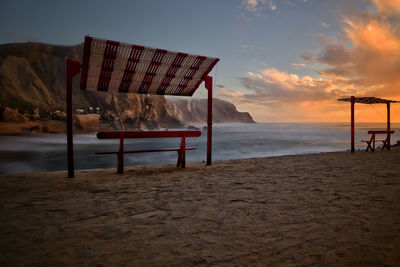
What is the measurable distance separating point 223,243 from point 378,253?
1.41 meters

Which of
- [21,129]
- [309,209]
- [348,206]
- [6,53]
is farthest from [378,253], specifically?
[6,53]

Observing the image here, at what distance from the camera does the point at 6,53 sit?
1832 inches

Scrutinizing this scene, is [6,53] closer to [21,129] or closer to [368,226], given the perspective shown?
[21,129]

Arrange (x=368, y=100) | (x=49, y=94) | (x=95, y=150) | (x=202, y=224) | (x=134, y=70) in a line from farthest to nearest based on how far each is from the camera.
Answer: (x=49, y=94)
(x=95, y=150)
(x=368, y=100)
(x=134, y=70)
(x=202, y=224)

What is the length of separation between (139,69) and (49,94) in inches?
2002

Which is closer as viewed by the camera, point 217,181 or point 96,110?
point 217,181

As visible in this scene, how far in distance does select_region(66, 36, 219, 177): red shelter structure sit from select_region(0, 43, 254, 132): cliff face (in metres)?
36.7

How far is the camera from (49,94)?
46.9m

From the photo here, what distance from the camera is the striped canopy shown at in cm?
557

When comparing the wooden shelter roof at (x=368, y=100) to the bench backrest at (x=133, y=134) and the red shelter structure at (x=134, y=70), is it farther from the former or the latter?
the bench backrest at (x=133, y=134)

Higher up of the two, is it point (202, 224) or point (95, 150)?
point (202, 224)

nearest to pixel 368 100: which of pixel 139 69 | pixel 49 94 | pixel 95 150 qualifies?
pixel 139 69

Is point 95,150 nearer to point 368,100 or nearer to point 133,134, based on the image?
point 133,134

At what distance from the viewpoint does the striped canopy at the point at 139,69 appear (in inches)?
219
